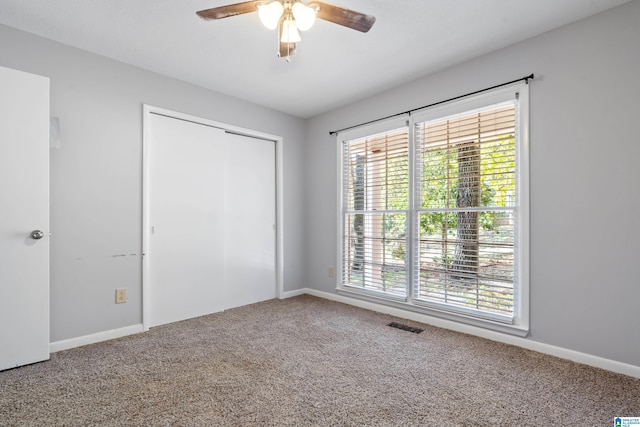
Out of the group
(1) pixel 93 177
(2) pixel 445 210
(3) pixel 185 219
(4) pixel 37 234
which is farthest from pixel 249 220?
(2) pixel 445 210

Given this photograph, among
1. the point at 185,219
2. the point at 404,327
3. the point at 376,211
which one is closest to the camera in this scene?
the point at 404,327

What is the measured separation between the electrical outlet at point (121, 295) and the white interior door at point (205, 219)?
0.63 feet

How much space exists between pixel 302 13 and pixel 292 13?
14cm

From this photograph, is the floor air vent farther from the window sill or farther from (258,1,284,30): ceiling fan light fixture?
(258,1,284,30): ceiling fan light fixture

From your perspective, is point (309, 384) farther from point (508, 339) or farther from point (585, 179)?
point (585, 179)

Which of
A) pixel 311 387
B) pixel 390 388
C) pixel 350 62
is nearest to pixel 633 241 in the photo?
pixel 390 388

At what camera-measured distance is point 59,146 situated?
254 centimetres

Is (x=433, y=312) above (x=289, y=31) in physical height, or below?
below

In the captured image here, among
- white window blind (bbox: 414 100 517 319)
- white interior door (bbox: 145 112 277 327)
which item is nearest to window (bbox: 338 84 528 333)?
white window blind (bbox: 414 100 517 319)

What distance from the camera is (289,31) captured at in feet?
6.23

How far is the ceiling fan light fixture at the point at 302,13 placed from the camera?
68.1 inches

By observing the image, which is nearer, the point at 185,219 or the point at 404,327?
the point at 404,327

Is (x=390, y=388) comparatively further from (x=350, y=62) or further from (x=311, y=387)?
(x=350, y=62)

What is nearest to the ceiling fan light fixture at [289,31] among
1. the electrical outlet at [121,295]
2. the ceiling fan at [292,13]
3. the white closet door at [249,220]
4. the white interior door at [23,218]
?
the ceiling fan at [292,13]
